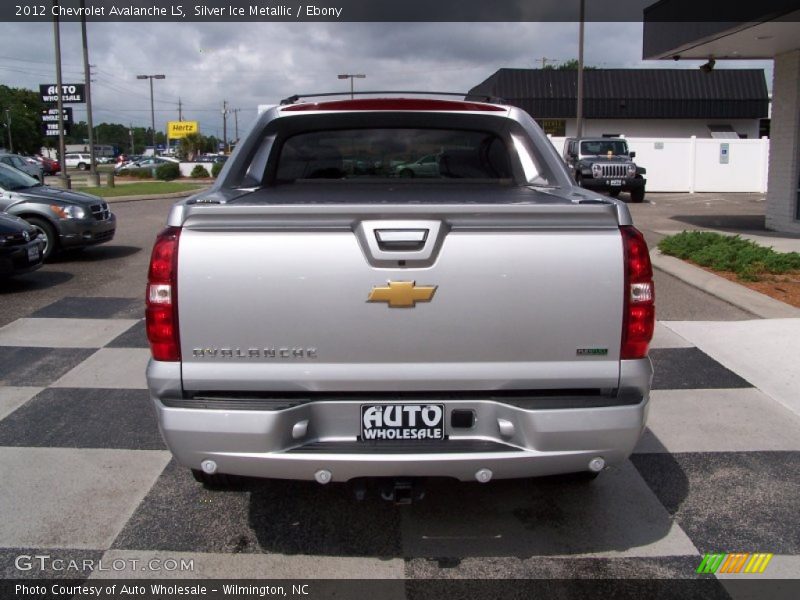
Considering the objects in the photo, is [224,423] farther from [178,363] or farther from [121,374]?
[121,374]

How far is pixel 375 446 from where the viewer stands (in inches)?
121

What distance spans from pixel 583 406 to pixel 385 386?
77 cm

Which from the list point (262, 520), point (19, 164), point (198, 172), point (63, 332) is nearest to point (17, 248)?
point (63, 332)

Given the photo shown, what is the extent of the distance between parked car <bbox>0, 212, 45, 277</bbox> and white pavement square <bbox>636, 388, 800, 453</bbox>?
23.9 ft

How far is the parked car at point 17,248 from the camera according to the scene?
9.12 meters

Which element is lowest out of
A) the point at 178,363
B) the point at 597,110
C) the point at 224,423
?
the point at 224,423

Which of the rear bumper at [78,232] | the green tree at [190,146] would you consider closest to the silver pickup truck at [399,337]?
the rear bumper at [78,232]

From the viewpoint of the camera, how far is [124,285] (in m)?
9.87

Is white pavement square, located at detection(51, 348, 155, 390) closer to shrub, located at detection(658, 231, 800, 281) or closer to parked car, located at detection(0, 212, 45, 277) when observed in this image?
parked car, located at detection(0, 212, 45, 277)

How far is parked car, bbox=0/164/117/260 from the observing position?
11.5 meters

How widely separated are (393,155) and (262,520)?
8.01ft

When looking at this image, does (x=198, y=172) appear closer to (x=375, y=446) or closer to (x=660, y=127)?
(x=660, y=127)

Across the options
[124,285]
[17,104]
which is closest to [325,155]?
[124,285]

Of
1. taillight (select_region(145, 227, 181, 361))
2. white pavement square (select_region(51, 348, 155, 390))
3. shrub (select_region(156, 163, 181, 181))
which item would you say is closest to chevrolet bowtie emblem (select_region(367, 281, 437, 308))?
taillight (select_region(145, 227, 181, 361))
